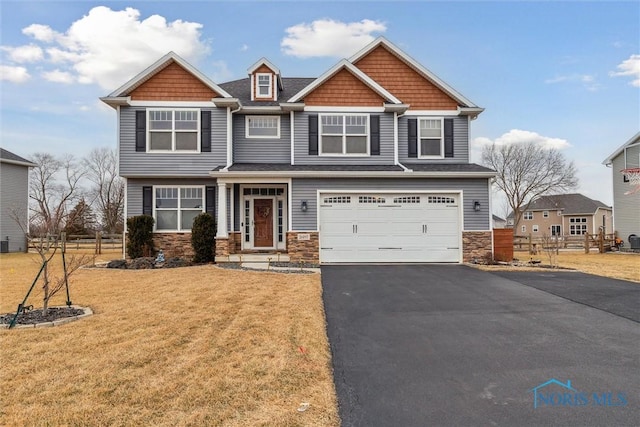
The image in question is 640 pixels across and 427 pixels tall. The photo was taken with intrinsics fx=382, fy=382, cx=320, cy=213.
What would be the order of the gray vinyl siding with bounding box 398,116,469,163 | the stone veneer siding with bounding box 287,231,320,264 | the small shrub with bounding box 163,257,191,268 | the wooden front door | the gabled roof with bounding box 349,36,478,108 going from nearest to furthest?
the small shrub with bounding box 163,257,191,268, the stone veneer siding with bounding box 287,231,320,264, the wooden front door, the gray vinyl siding with bounding box 398,116,469,163, the gabled roof with bounding box 349,36,478,108

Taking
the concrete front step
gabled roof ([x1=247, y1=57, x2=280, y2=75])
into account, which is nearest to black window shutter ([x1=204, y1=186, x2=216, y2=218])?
the concrete front step

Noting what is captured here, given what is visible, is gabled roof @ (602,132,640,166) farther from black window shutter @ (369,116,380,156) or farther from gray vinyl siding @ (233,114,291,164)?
Answer: gray vinyl siding @ (233,114,291,164)

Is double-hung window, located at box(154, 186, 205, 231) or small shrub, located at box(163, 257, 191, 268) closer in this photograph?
small shrub, located at box(163, 257, 191, 268)

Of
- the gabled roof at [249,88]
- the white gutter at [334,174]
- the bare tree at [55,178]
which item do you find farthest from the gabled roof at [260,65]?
the bare tree at [55,178]

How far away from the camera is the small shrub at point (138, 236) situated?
45.7 ft

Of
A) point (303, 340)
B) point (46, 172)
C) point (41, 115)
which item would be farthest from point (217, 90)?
point (46, 172)

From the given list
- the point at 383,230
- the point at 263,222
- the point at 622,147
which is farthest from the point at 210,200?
the point at 622,147

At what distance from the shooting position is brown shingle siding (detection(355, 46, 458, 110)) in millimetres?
16141

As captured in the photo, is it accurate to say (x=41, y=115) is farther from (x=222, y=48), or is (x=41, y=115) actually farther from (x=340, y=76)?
(x=340, y=76)

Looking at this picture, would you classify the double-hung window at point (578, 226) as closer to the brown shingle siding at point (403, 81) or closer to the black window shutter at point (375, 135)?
the brown shingle siding at point (403, 81)

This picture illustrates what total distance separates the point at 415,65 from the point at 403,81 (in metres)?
0.80

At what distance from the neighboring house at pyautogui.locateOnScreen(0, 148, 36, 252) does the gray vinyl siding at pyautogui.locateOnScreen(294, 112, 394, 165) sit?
16.6 metres

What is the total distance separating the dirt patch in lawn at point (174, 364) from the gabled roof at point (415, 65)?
1204cm

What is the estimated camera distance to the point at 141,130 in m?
14.5
